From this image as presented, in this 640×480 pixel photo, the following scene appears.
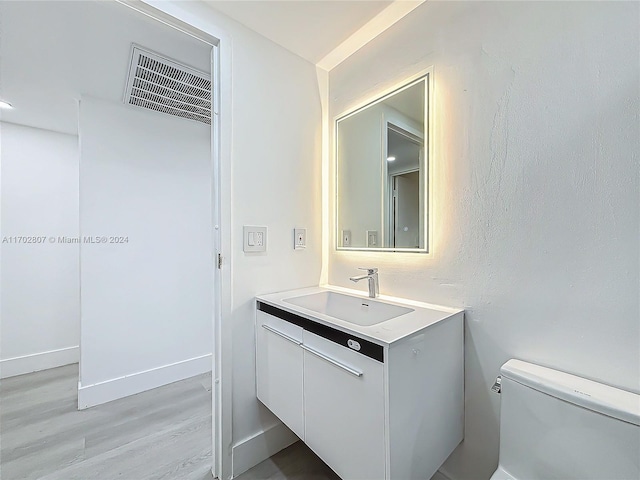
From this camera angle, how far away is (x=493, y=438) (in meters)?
1.05

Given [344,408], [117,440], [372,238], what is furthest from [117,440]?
[372,238]

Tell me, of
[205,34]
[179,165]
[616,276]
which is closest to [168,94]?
[179,165]

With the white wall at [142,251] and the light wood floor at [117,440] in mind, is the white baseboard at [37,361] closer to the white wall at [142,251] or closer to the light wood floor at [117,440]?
the light wood floor at [117,440]

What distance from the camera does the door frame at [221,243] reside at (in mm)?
1330

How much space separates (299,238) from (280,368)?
0.73 metres

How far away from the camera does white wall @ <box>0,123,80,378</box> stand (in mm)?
2312

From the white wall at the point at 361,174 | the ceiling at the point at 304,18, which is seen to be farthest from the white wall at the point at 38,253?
the white wall at the point at 361,174

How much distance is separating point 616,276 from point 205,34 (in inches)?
73.4

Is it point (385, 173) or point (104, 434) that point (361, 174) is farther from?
point (104, 434)

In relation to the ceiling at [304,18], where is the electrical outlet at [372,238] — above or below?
below

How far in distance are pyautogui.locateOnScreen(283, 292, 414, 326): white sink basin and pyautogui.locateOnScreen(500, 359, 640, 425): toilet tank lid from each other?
1.40 feet

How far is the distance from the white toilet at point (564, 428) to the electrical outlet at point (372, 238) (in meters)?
0.81

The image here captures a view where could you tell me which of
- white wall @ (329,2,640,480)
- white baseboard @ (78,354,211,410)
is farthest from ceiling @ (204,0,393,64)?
white baseboard @ (78,354,211,410)

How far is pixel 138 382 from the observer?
6.90ft
